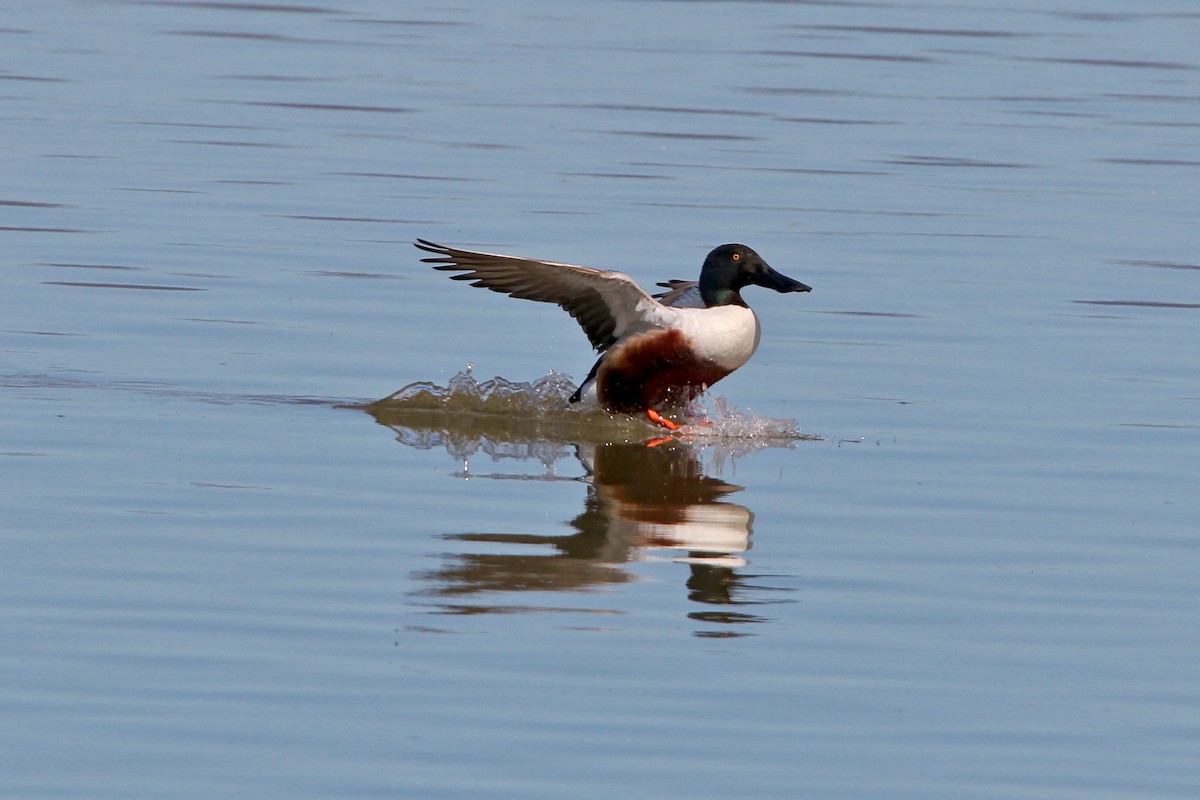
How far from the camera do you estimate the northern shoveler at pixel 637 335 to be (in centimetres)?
864

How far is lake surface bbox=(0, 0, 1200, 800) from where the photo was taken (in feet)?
15.3

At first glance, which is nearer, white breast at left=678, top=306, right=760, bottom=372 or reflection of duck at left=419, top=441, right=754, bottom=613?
reflection of duck at left=419, top=441, right=754, bottom=613

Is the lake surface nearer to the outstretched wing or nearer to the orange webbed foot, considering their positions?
the orange webbed foot

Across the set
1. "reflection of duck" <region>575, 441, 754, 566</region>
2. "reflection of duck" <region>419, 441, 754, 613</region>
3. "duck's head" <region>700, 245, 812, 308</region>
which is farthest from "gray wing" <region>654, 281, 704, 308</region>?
"reflection of duck" <region>419, 441, 754, 613</region>

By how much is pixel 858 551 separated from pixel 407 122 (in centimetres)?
1061

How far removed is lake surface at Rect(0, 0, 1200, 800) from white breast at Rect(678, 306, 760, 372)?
0.28 meters

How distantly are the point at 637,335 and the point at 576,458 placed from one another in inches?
34.4

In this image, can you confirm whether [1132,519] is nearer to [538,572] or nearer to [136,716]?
[538,572]

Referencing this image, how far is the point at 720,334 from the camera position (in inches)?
344

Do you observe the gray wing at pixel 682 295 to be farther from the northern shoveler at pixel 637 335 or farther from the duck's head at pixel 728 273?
the northern shoveler at pixel 637 335

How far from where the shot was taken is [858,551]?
6395mm

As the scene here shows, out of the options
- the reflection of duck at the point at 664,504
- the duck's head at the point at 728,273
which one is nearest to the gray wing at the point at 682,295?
the duck's head at the point at 728,273

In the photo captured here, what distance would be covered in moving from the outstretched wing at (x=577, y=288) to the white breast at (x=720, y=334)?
13 cm

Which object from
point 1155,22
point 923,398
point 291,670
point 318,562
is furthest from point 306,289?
point 1155,22
